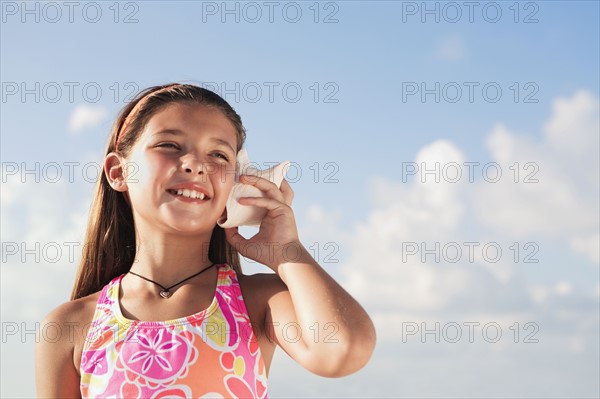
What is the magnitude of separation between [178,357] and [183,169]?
29.0 inches

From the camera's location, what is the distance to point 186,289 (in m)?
3.26

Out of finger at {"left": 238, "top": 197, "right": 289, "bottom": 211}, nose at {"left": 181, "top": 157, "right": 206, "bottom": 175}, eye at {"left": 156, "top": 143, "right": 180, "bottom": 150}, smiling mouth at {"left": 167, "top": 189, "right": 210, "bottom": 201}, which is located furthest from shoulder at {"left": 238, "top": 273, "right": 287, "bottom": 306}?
eye at {"left": 156, "top": 143, "right": 180, "bottom": 150}

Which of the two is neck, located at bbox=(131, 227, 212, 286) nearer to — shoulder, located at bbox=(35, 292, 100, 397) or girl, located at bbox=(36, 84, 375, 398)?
girl, located at bbox=(36, 84, 375, 398)

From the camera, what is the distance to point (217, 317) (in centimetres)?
313

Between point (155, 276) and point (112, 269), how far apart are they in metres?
0.36

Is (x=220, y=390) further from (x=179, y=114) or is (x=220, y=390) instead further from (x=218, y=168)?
(x=179, y=114)

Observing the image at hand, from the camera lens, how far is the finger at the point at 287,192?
3.42m

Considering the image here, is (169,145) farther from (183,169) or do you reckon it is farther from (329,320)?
(329,320)

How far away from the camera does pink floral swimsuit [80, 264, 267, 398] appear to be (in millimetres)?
2982

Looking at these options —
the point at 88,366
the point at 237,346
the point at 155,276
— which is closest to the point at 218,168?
the point at 155,276

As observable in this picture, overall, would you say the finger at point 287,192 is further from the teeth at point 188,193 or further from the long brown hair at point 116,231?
the teeth at point 188,193

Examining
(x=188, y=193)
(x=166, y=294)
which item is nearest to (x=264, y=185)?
(x=188, y=193)

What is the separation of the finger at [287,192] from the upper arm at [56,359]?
100cm

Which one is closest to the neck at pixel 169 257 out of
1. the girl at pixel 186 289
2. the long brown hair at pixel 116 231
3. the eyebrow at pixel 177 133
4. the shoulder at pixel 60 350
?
the girl at pixel 186 289
